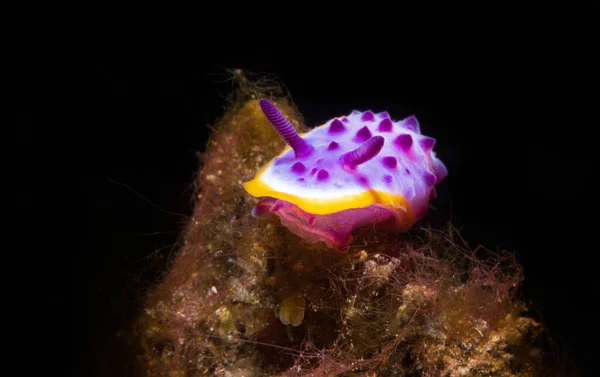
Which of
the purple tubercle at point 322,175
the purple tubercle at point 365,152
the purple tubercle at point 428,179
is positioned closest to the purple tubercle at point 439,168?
the purple tubercle at point 428,179

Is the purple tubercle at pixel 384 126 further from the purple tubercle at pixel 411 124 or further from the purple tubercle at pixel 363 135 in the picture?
the purple tubercle at pixel 411 124

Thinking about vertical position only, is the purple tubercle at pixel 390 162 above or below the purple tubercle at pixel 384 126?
above

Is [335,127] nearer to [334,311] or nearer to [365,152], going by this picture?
[365,152]

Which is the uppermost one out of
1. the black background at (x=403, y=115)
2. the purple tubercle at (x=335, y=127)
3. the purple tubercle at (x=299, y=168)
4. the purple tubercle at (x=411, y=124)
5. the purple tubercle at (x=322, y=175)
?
the purple tubercle at (x=322, y=175)

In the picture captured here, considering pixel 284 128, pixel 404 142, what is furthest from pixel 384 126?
pixel 284 128

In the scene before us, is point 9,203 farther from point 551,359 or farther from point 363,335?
point 551,359

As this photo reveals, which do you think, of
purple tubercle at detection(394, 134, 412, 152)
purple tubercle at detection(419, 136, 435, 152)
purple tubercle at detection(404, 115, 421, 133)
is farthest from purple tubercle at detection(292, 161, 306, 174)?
purple tubercle at detection(404, 115, 421, 133)
